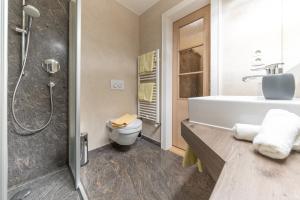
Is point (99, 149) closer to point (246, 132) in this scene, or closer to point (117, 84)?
point (117, 84)

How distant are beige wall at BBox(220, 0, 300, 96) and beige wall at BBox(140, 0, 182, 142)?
2.69ft

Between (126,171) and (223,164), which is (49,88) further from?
(223,164)

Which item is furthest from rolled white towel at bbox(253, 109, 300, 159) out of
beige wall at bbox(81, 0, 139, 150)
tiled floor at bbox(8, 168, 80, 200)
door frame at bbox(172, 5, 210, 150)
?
beige wall at bbox(81, 0, 139, 150)

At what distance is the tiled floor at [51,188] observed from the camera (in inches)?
40.8

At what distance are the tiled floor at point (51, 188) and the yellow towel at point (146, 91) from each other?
129 cm

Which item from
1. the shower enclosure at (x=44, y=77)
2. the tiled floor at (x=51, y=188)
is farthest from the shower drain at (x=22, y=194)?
the shower enclosure at (x=44, y=77)

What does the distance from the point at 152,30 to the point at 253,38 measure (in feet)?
4.44

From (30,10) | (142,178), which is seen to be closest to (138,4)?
(30,10)

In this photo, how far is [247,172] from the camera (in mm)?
292

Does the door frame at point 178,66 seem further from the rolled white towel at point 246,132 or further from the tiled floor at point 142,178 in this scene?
the rolled white towel at point 246,132

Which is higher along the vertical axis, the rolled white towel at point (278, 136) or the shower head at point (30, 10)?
the shower head at point (30, 10)

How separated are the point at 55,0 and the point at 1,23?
105 cm

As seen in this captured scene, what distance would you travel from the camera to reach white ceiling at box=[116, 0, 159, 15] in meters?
1.97

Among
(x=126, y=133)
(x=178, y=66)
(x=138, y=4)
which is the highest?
(x=138, y=4)
